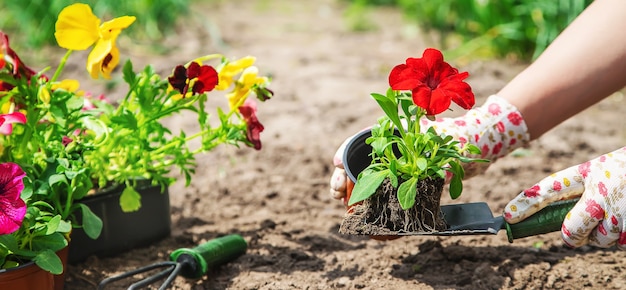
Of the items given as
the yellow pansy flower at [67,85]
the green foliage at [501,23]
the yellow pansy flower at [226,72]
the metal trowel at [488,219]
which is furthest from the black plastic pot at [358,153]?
the green foliage at [501,23]

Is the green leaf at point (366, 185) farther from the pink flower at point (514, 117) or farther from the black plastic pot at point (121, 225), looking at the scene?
the black plastic pot at point (121, 225)

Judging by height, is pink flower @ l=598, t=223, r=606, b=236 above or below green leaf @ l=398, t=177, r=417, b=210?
below

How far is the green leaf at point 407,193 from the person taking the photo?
1.42 m

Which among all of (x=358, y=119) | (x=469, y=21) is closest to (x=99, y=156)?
(x=358, y=119)

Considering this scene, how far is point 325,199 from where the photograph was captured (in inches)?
93.9

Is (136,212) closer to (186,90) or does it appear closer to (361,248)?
(186,90)

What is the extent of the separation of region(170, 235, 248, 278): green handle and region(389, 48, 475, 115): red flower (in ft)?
2.21

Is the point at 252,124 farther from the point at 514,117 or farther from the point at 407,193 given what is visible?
the point at 514,117

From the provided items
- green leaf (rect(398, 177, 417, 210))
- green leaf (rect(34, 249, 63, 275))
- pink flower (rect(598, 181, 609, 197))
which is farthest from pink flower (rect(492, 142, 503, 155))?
green leaf (rect(34, 249, 63, 275))

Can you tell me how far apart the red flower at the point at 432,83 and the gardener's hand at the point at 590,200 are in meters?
0.30

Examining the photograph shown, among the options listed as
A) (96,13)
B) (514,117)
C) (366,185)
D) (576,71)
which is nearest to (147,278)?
(366,185)

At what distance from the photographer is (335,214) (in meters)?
2.26

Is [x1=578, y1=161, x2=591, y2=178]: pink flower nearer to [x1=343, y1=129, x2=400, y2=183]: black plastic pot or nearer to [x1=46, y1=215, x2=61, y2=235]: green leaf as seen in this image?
[x1=343, y1=129, x2=400, y2=183]: black plastic pot

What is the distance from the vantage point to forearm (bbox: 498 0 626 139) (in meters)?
1.68
